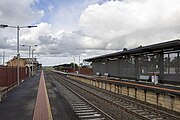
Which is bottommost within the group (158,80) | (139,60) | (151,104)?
(151,104)

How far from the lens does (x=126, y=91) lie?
802 inches

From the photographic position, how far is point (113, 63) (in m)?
32.4

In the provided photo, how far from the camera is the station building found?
17453mm

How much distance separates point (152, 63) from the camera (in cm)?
2125

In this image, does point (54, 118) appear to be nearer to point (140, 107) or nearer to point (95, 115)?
point (95, 115)

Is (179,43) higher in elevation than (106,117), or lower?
higher

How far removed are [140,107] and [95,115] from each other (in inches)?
136

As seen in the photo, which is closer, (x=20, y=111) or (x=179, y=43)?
(x=20, y=111)

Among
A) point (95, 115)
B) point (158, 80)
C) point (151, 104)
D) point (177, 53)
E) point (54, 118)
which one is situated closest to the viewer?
point (54, 118)

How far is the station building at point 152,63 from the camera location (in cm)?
1745

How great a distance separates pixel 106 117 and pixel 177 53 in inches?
345

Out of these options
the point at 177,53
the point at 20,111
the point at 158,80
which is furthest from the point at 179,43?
the point at 20,111

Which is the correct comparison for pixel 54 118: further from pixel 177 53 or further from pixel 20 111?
pixel 177 53

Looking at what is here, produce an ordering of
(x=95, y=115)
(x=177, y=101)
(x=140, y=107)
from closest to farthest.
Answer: (x=95, y=115)
(x=177, y=101)
(x=140, y=107)
